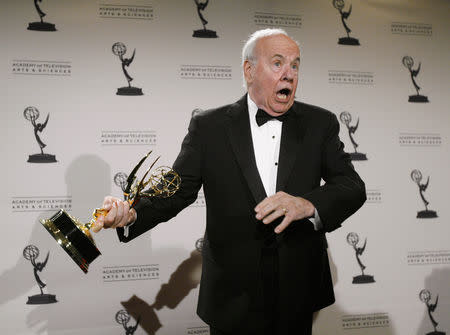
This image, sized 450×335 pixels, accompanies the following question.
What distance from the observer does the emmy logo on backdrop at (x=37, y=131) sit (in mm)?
3203

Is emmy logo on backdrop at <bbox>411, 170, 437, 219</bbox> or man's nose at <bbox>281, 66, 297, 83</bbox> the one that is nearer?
man's nose at <bbox>281, 66, 297, 83</bbox>

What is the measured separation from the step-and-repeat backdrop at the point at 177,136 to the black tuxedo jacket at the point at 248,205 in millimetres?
1385

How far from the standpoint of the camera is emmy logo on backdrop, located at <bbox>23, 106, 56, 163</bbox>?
3.20 metres

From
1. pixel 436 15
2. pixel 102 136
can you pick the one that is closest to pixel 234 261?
pixel 102 136

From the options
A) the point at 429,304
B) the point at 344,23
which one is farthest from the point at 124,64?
the point at 429,304

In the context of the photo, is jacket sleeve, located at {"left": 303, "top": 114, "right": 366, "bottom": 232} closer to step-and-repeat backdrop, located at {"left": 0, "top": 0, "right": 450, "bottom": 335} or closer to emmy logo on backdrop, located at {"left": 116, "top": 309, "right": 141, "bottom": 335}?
step-and-repeat backdrop, located at {"left": 0, "top": 0, "right": 450, "bottom": 335}

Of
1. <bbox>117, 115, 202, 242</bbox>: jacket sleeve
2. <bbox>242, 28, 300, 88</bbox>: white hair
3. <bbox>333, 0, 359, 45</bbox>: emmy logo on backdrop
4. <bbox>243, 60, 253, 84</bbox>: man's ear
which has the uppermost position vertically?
<bbox>333, 0, 359, 45</bbox>: emmy logo on backdrop

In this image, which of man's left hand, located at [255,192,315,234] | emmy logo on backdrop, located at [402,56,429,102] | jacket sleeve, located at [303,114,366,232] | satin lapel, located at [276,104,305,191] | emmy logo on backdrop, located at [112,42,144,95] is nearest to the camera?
man's left hand, located at [255,192,315,234]

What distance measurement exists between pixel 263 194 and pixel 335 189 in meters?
0.30

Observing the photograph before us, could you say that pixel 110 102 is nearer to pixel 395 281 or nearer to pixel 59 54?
pixel 59 54

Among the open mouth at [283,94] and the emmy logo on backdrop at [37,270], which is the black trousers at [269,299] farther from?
the emmy logo on backdrop at [37,270]

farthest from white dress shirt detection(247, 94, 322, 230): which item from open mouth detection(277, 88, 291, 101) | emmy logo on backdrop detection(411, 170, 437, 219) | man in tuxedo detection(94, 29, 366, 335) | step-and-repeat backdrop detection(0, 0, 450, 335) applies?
emmy logo on backdrop detection(411, 170, 437, 219)

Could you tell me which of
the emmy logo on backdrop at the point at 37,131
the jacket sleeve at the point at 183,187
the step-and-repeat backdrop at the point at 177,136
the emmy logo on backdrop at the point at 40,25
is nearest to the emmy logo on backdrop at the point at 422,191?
the step-and-repeat backdrop at the point at 177,136

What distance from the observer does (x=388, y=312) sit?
12.0 feet
